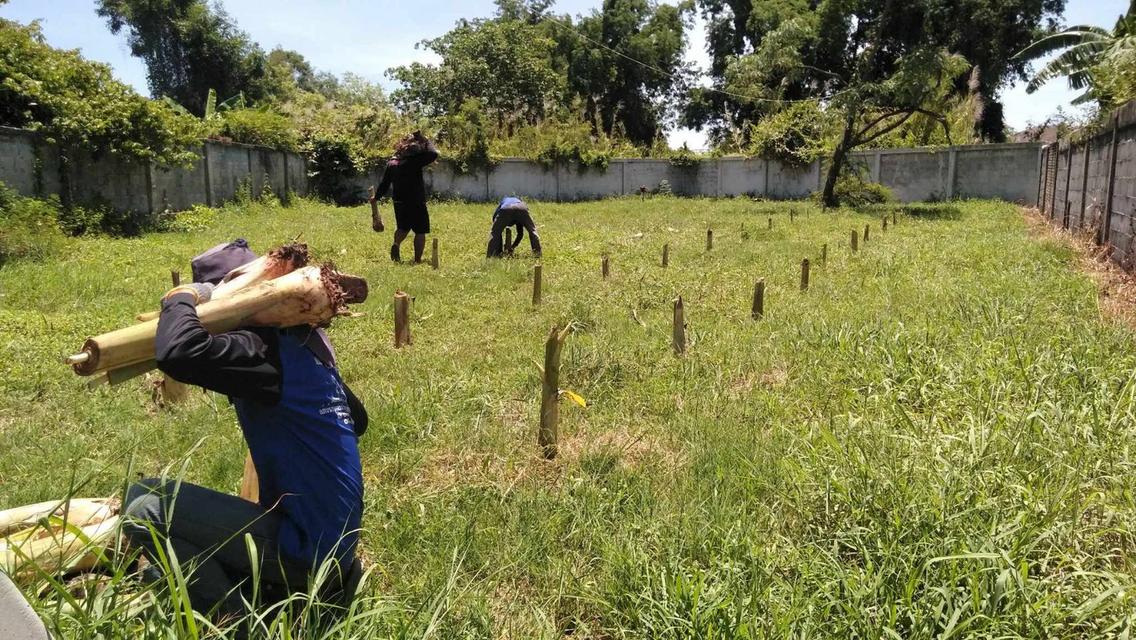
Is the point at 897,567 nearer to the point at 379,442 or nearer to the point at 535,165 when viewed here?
the point at 379,442

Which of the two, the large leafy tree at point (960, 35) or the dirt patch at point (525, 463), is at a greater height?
the large leafy tree at point (960, 35)

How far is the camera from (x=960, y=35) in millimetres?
26719

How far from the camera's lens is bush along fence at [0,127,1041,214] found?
11.8m

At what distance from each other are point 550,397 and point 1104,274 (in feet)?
22.9

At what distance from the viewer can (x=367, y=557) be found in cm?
285

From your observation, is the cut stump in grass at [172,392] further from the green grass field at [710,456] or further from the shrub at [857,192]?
the shrub at [857,192]

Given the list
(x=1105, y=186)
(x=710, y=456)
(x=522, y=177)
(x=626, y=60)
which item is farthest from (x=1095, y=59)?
(x=626, y=60)

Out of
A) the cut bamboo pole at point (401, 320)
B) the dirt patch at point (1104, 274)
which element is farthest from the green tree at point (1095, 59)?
the cut bamboo pole at point (401, 320)

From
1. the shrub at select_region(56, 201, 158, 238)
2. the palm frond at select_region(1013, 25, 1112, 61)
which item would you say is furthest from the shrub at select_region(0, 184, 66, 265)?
the palm frond at select_region(1013, 25, 1112, 61)

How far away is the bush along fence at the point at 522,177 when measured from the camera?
11836 mm

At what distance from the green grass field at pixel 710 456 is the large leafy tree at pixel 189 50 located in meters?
31.3

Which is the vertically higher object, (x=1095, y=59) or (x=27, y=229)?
(x=1095, y=59)

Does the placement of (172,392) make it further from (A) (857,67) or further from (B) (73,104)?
(A) (857,67)

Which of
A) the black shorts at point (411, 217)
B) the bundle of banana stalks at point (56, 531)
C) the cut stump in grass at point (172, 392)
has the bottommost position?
the cut stump in grass at point (172, 392)
